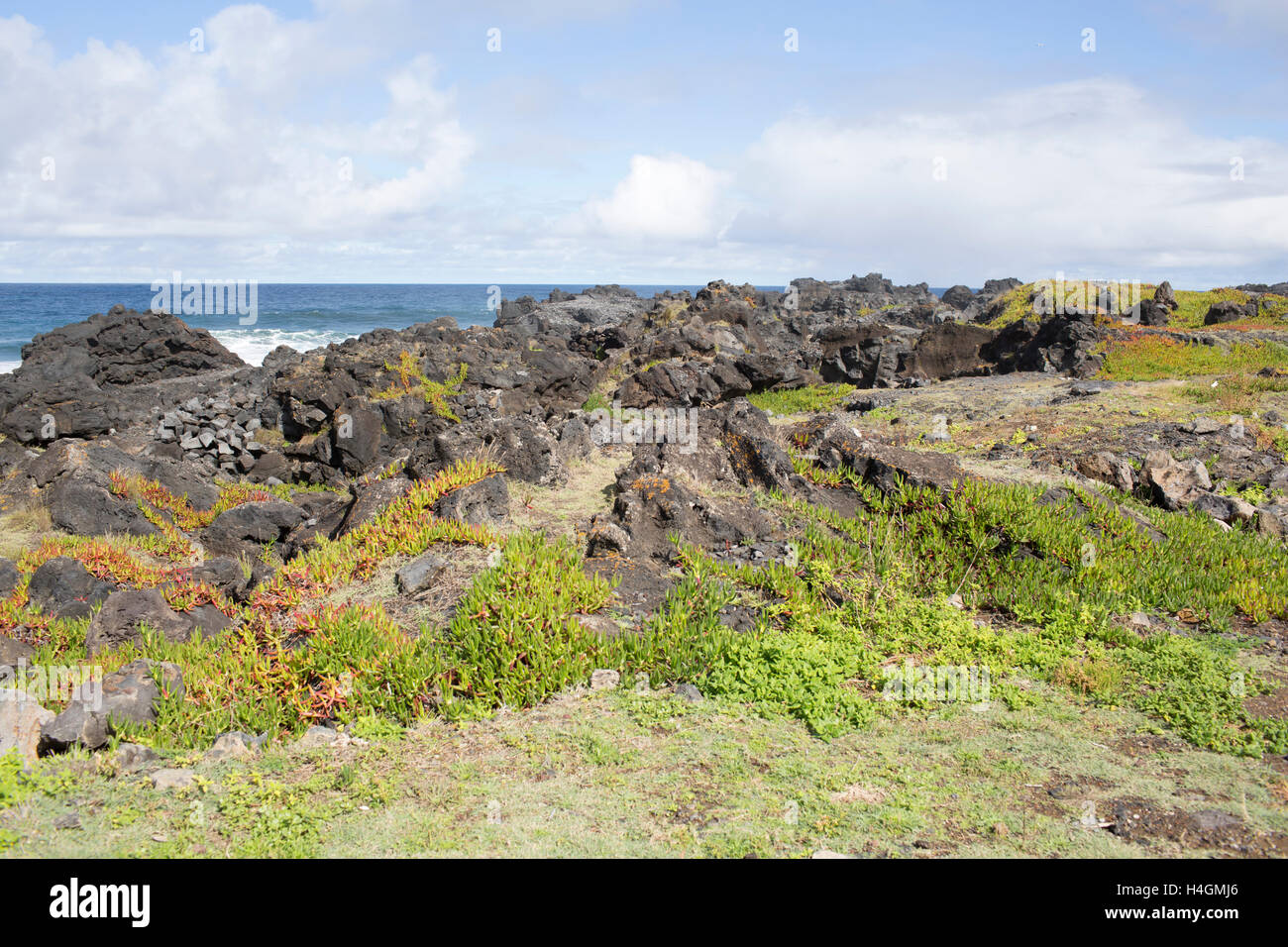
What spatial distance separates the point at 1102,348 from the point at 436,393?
2271cm

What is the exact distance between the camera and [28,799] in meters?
4.84

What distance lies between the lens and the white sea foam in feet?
182

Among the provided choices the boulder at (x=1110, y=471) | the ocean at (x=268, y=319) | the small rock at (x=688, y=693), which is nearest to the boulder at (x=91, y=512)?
Answer: the small rock at (x=688, y=693)

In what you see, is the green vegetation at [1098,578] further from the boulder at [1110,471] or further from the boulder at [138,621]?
the boulder at [138,621]

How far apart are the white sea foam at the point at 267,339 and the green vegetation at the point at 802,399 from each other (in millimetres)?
38109

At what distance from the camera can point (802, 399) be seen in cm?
2703

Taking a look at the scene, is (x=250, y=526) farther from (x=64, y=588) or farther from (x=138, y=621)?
(x=138, y=621)

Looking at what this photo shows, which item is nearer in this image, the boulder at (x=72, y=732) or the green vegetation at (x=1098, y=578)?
the boulder at (x=72, y=732)

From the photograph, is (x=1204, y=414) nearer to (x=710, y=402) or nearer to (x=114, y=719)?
(x=710, y=402)
